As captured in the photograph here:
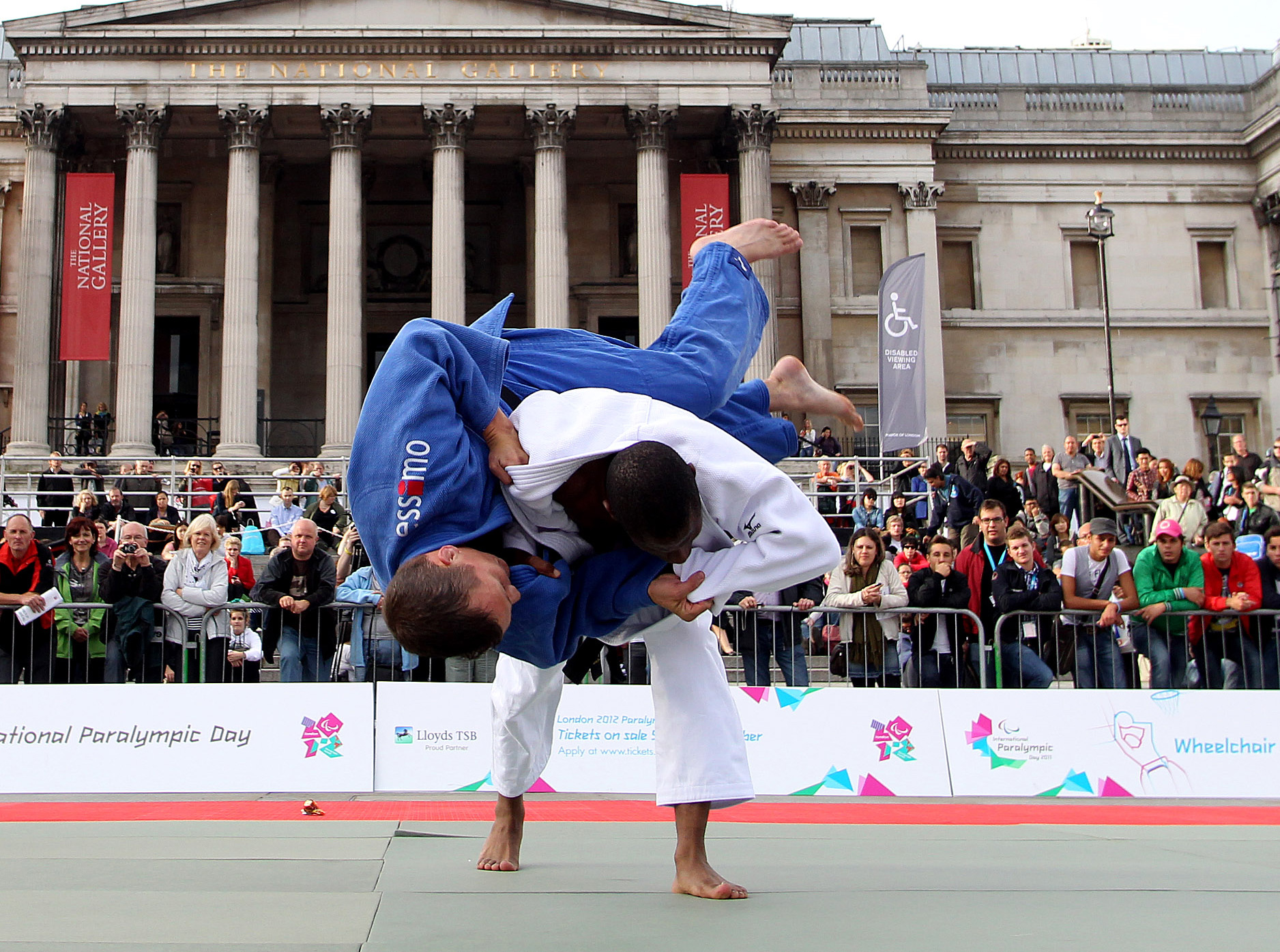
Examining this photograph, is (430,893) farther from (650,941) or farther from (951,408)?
(951,408)

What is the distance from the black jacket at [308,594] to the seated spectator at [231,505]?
6.96 m

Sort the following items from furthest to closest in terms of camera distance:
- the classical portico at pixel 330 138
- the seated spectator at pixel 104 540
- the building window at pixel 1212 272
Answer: the building window at pixel 1212 272
the classical portico at pixel 330 138
the seated spectator at pixel 104 540

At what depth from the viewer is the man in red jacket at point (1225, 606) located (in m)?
11.2

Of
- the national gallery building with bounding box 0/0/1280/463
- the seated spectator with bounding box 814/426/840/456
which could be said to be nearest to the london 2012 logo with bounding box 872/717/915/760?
the seated spectator with bounding box 814/426/840/456

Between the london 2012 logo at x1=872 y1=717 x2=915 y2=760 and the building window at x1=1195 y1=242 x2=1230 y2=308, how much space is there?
33.0 m

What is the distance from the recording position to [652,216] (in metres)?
32.3

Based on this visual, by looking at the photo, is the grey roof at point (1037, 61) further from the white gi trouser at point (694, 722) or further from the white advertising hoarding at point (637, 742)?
the white gi trouser at point (694, 722)

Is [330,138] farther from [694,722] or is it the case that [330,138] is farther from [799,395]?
[694,722]

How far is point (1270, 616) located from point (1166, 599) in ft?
3.05

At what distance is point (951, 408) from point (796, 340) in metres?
4.99

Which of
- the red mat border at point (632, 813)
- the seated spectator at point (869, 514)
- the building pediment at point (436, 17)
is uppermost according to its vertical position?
the building pediment at point (436, 17)

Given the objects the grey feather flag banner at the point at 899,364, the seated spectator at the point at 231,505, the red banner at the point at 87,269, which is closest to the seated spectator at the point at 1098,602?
the seated spectator at the point at 231,505

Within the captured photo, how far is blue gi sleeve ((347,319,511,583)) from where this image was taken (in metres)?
3.62

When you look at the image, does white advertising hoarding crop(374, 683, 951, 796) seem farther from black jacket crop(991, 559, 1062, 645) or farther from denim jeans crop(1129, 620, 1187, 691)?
denim jeans crop(1129, 620, 1187, 691)
